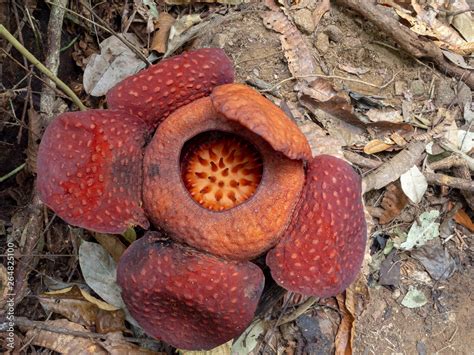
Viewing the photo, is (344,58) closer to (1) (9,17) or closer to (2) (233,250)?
(2) (233,250)

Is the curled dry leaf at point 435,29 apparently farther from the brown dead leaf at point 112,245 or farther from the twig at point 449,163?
the brown dead leaf at point 112,245

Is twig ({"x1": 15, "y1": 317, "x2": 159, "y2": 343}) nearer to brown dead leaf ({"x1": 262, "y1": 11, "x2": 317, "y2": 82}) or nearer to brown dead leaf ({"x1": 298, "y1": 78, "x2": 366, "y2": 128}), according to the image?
brown dead leaf ({"x1": 298, "y1": 78, "x2": 366, "y2": 128})

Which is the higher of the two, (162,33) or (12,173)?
(162,33)

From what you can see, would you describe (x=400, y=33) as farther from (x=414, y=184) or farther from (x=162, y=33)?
(x=162, y=33)

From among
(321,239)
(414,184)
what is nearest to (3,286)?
(321,239)

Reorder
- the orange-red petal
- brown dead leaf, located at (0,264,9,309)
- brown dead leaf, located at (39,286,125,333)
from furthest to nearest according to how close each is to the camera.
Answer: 1. brown dead leaf, located at (39,286,125,333)
2. brown dead leaf, located at (0,264,9,309)
3. the orange-red petal

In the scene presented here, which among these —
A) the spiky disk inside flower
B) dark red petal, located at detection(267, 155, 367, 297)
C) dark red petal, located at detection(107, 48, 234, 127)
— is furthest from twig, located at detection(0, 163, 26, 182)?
dark red petal, located at detection(267, 155, 367, 297)
